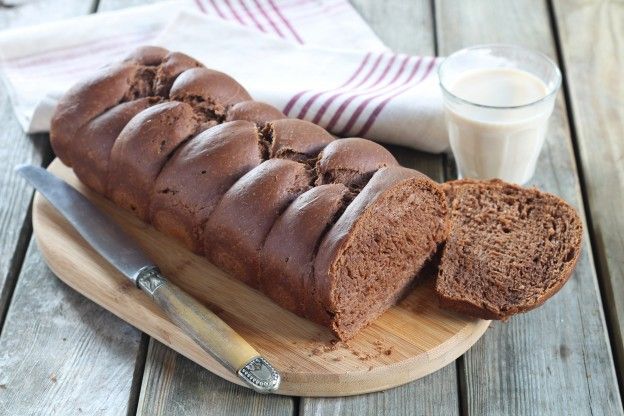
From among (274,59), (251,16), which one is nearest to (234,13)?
(251,16)

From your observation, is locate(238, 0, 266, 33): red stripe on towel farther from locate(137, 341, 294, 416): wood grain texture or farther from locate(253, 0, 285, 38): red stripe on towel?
locate(137, 341, 294, 416): wood grain texture

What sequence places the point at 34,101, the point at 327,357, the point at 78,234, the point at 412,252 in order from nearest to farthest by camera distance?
the point at 327,357
the point at 412,252
the point at 78,234
the point at 34,101

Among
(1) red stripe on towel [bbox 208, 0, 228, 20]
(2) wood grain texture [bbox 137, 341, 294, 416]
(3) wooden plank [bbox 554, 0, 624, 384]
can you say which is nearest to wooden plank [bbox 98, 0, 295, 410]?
(2) wood grain texture [bbox 137, 341, 294, 416]

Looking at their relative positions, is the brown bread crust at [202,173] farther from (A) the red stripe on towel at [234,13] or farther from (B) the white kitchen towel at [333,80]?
(A) the red stripe on towel at [234,13]

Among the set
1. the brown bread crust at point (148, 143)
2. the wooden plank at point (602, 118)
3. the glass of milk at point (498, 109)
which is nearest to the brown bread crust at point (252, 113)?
the brown bread crust at point (148, 143)

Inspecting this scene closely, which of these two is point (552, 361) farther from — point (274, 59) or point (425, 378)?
point (274, 59)

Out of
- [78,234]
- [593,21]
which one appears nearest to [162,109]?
[78,234]

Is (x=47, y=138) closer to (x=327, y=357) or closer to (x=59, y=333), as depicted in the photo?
(x=59, y=333)
